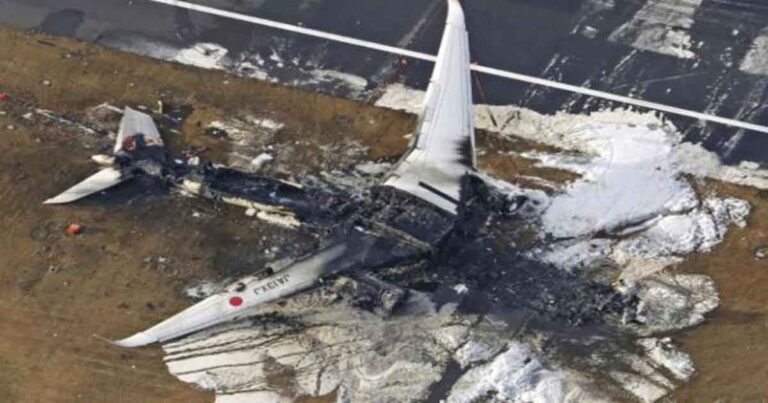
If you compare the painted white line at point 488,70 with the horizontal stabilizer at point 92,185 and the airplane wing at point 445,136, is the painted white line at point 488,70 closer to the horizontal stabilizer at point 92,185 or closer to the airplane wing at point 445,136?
the airplane wing at point 445,136

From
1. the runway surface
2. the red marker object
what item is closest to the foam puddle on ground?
the runway surface

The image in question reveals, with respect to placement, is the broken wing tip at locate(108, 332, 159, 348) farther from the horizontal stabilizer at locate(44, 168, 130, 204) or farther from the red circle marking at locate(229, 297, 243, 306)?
the horizontal stabilizer at locate(44, 168, 130, 204)

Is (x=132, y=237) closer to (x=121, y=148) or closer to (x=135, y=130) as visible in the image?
(x=121, y=148)

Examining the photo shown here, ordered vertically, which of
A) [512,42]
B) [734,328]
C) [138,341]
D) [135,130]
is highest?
[512,42]

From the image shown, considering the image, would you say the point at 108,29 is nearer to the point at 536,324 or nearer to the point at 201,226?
the point at 201,226

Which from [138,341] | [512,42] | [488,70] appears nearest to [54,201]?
[138,341]

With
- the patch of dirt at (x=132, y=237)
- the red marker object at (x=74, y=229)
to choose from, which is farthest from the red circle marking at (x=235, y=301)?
the red marker object at (x=74, y=229)
